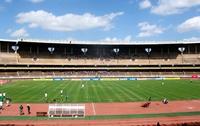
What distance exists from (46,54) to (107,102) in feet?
230

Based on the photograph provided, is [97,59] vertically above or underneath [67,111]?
above

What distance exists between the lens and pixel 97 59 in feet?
375

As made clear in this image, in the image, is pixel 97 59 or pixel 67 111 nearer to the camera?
pixel 67 111

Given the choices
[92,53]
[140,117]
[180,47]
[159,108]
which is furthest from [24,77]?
[140,117]

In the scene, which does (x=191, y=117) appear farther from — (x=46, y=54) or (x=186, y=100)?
(x=46, y=54)

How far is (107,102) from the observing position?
4466 centimetres

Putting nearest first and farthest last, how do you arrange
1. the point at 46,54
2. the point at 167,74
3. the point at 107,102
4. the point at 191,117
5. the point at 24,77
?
→ the point at 191,117 → the point at 107,102 → the point at 24,77 → the point at 167,74 → the point at 46,54

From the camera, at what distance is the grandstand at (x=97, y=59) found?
339 ft

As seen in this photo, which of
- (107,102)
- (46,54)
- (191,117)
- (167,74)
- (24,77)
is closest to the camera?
(191,117)

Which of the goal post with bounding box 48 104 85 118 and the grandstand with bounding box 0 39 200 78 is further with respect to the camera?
the grandstand with bounding box 0 39 200 78

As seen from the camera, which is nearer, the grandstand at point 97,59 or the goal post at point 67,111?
the goal post at point 67,111

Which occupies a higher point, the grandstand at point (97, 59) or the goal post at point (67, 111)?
the grandstand at point (97, 59)

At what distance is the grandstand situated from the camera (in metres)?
103

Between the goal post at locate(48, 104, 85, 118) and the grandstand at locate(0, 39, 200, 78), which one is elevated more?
the grandstand at locate(0, 39, 200, 78)
